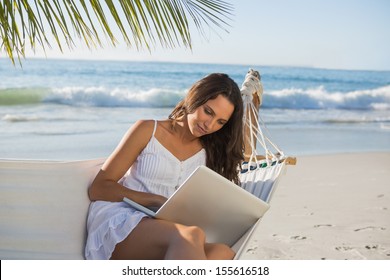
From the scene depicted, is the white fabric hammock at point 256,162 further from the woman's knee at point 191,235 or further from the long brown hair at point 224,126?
the woman's knee at point 191,235

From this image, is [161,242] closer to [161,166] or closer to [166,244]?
[166,244]

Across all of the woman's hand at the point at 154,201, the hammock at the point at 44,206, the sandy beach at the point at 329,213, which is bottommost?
the sandy beach at the point at 329,213

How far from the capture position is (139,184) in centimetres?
245

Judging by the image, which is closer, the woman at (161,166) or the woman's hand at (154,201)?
the woman at (161,166)

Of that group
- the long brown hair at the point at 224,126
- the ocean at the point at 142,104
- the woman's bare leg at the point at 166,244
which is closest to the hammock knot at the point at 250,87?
the long brown hair at the point at 224,126

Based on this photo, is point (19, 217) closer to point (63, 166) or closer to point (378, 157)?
point (63, 166)

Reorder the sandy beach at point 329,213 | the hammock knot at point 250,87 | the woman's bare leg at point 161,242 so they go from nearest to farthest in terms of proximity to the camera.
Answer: the woman's bare leg at point 161,242
the hammock knot at point 250,87
the sandy beach at point 329,213

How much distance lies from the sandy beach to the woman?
2.00 feet

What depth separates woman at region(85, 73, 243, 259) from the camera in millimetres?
2121

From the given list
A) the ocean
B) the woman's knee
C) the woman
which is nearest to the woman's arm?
the woman

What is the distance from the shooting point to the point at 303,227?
4.03 m

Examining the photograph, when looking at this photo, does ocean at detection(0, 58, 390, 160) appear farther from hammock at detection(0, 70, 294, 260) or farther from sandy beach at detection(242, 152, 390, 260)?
hammock at detection(0, 70, 294, 260)

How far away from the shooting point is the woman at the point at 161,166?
83.5 inches
